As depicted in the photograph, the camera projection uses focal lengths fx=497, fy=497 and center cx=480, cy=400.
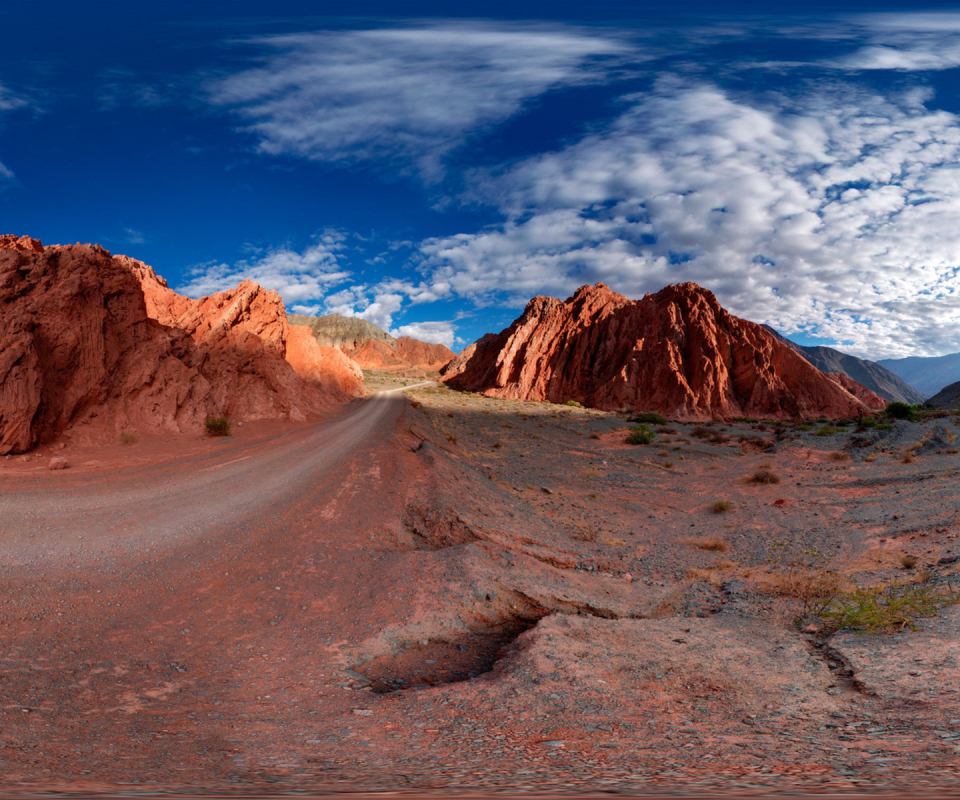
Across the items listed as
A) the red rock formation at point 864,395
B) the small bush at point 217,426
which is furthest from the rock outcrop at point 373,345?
the small bush at point 217,426

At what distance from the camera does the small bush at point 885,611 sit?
6.07 m

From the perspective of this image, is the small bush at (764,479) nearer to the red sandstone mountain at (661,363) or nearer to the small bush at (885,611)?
the small bush at (885,611)

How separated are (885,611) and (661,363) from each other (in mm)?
53505

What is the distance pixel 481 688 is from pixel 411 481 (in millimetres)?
8537

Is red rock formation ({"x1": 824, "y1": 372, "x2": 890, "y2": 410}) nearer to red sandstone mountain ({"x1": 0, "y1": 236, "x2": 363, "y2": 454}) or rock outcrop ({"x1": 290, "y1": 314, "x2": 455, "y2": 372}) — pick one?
red sandstone mountain ({"x1": 0, "y1": 236, "x2": 363, "y2": 454})

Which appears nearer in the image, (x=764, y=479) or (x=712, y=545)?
(x=712, y=545)

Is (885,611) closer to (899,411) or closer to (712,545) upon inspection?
(712,545)

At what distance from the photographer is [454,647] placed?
20.5 feet

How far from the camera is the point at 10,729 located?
13.1ft

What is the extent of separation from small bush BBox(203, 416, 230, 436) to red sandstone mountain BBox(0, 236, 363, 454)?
1.75 ft

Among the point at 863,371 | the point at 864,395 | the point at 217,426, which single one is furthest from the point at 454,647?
the point at 863,371

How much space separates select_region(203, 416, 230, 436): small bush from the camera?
785 inches

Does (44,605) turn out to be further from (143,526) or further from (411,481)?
(411,481)

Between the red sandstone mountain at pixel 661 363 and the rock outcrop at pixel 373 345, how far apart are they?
79.5 m
